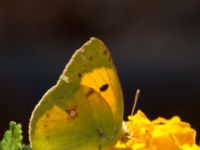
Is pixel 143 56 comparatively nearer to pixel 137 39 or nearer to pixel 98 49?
pixel 137 39

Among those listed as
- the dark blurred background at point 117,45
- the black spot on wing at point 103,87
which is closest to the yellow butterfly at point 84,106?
the black spot on wing at point 103,87

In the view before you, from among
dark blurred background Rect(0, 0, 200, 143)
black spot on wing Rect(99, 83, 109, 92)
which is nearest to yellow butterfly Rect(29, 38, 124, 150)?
black spot on wing Rect(99, 83, 109, 92)

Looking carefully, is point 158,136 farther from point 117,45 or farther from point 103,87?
point 117,45

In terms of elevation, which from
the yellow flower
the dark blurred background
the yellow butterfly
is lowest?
the yellow flower

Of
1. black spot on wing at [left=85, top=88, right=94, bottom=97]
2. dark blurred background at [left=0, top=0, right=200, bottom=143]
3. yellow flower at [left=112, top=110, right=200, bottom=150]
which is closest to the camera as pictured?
yellow flower at [left=112, top=110, right=200, bottom=150]

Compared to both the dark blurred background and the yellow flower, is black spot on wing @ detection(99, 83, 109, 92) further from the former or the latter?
the dark blurred background
